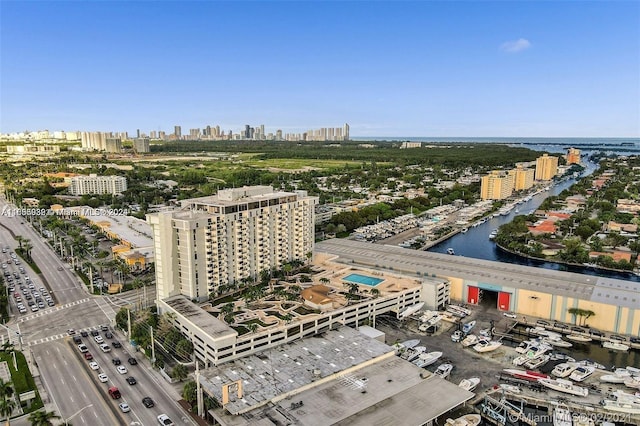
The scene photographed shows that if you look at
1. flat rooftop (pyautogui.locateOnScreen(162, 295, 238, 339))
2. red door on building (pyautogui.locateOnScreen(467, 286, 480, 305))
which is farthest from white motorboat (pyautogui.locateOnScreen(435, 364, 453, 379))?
flat rooftop (pyautogui.locateOnScreen(162, 295, 238, 339))

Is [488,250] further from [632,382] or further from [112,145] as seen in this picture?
[112,145]

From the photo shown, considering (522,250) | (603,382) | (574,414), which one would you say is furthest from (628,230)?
(574,414)

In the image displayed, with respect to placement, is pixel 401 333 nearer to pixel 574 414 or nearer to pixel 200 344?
pixel 574 414

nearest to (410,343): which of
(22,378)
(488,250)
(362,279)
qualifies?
(362,279)

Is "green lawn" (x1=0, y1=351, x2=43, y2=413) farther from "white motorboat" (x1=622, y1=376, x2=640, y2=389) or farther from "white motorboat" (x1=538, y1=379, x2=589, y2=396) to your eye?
"white motorboat" (x1=622, y1=376, x2=640, y2=389)

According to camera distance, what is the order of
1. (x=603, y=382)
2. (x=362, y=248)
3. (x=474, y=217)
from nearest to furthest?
(x=603, y=382), (x=362, y=248), (x=474, y=217)

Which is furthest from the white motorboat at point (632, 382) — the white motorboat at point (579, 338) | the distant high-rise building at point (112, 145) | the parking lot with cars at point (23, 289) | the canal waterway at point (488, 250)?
the distant high-rise building at point (112, 145)

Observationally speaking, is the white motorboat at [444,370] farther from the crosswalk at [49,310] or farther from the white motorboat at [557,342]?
the crosswalk at [49,310]
